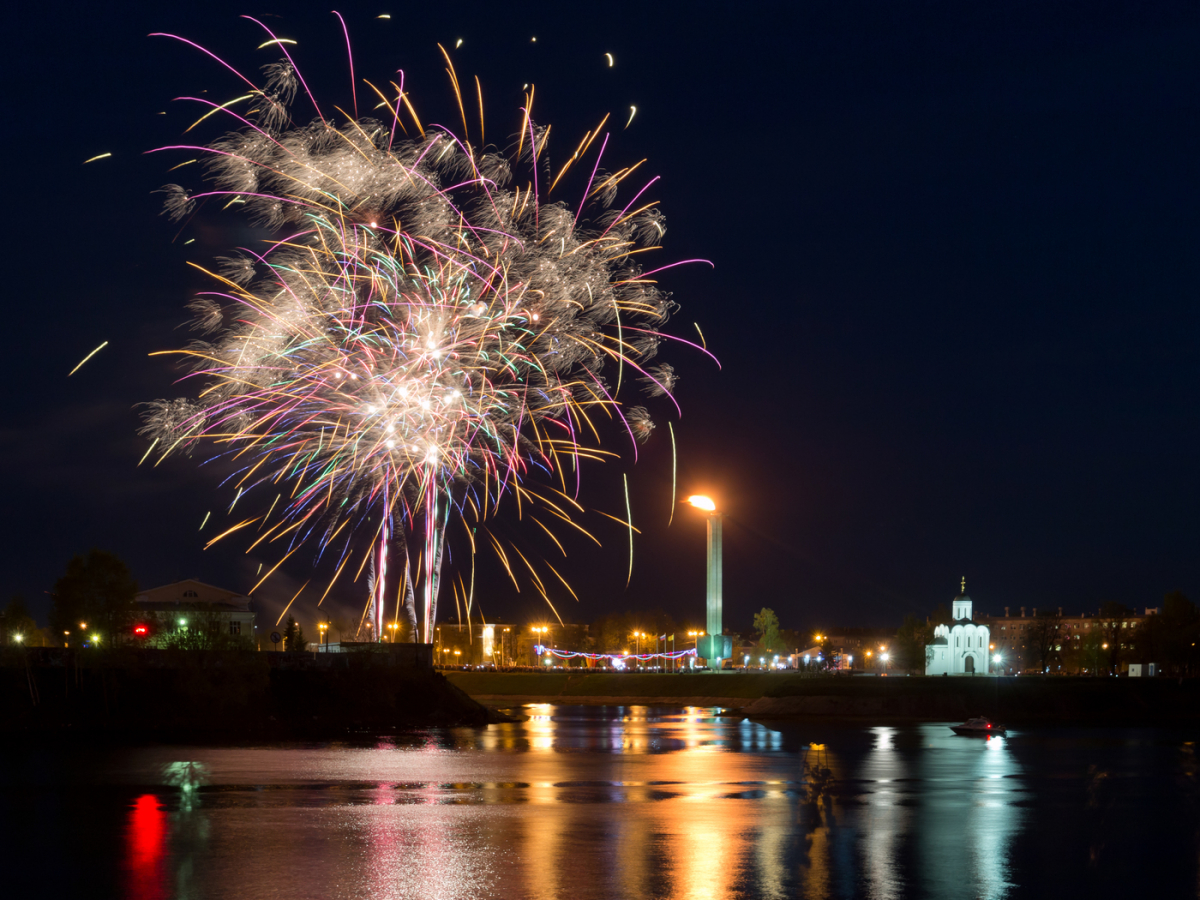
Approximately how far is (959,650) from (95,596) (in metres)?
104

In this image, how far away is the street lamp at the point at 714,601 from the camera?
138 meters

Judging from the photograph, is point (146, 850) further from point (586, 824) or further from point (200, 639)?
point (200, 639)

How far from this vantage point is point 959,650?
150000mm

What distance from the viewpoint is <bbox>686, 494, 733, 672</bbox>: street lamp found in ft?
454

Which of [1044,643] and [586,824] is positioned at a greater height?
[586,824]

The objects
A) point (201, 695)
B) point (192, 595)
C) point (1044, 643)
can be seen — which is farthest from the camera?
point (1044, 643)

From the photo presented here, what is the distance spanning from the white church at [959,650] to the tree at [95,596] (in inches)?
3829

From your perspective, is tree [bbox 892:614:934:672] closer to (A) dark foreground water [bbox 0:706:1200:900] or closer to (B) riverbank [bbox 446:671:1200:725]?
(B) riverbank [bbox 446:671:1200:725]

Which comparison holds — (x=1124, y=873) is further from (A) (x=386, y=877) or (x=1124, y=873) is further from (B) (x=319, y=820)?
(B) (x=319, y=820)

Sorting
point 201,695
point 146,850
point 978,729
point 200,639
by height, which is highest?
point 200,639

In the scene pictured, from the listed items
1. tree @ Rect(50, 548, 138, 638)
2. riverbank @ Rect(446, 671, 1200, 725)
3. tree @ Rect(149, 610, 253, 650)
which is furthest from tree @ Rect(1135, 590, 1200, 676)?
tree @ Rect(50, 548, 138, 638)

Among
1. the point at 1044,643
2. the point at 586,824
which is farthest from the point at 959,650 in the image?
the point at 586,824

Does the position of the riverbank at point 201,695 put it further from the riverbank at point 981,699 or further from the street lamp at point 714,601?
the street lamp at point 714,601

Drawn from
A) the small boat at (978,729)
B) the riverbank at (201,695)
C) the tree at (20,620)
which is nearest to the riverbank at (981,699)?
the small boat at (978,729)
